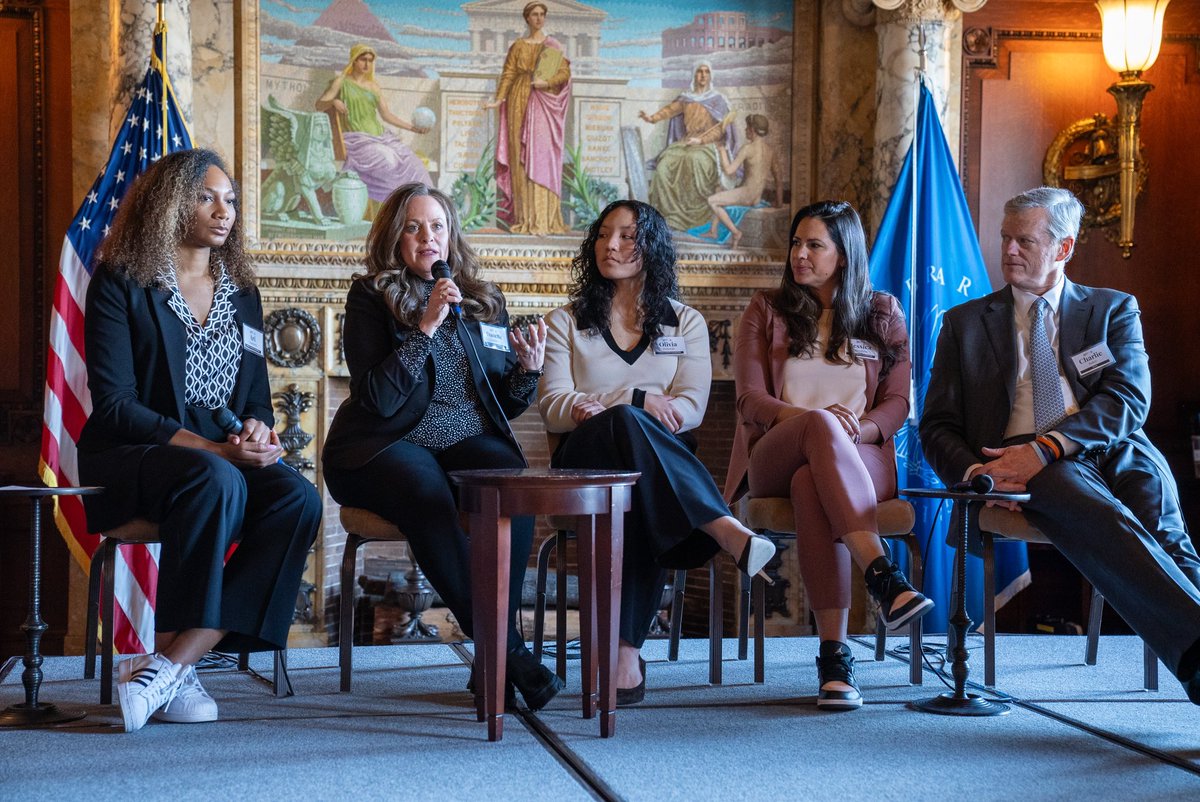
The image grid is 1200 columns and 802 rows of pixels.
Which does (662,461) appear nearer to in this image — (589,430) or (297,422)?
(589,430)

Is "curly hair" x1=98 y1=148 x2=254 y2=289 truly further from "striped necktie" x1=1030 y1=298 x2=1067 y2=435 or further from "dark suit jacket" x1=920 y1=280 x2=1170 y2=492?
"striped necktie" x1=1030 y1=298 x2=1067 y2=435

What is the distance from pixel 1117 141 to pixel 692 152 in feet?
6.35

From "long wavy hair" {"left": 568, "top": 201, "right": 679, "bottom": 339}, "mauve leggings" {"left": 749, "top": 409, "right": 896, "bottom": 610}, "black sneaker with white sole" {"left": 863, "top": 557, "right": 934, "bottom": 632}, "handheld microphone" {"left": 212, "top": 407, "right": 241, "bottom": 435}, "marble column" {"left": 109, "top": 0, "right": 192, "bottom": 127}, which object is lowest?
"black sneaker with white sole" {"left": 863, "top": 557, "right": 934, "bottom": 632}

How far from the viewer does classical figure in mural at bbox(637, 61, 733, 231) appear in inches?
223

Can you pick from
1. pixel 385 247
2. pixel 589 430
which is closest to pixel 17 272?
pixel 385 247

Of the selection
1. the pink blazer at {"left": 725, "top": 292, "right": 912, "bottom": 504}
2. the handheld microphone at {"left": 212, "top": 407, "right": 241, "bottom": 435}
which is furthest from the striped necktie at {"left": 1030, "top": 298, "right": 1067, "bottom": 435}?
the handheld microphone at {"left": 212, "top": 407, "right": 241, "bottom": 435}

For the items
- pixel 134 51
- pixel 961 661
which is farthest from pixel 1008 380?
pixel 134 51

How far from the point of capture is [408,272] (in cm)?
330

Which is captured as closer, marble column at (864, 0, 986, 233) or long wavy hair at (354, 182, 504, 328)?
long wavy hair at (354, 182, 504, 328)

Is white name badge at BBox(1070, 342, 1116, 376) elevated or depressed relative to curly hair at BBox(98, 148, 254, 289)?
depressed

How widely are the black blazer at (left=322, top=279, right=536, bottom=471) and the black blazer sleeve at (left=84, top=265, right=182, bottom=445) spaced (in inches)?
16.9

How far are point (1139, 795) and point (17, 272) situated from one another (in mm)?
4948

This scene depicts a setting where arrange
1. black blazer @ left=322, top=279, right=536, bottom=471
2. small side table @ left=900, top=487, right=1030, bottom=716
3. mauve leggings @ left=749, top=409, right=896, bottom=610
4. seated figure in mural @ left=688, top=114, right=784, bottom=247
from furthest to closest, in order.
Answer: seated figure in mural @ left=688, top=114, right=784, bottom=247 → black blazer @ left=322, top=279, right=536, bottom=471 → mauve leggings @ left=749, top=409, right=896, bottom=610 → small side table @ left=900, top=487, right=1030, bottom=716

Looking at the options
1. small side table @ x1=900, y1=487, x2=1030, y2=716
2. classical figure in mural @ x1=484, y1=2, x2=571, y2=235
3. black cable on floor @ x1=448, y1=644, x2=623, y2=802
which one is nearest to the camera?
black cable on floor @ x1=448, y1=644, x2=623, y2=802
